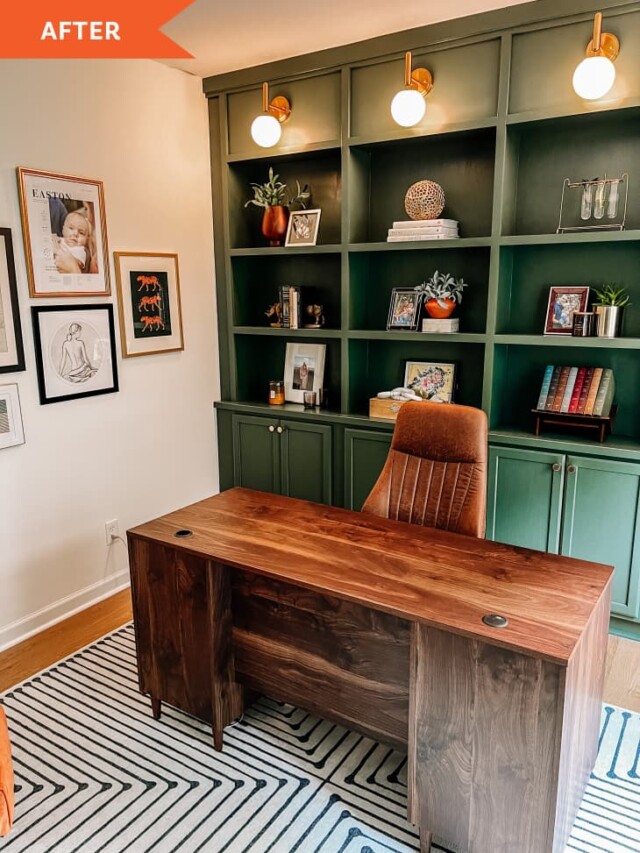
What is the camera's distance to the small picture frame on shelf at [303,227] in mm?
3525

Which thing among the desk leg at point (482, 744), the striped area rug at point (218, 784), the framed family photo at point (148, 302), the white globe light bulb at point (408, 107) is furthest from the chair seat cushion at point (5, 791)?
the white globe light bulb at point (408, 107)

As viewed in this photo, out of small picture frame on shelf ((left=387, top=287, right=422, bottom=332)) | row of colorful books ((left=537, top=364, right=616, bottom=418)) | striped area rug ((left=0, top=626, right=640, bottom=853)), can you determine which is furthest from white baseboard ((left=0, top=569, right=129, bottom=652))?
row of colorful books ((left=537, top=364, right=616, bottom=418))

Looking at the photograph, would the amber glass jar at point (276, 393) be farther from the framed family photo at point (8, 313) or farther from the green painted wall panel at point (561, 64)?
the green painted wall panel at point (561, 64)

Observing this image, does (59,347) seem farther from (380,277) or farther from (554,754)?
(554,754)

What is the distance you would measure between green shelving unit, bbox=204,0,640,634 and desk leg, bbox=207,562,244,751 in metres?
1.46

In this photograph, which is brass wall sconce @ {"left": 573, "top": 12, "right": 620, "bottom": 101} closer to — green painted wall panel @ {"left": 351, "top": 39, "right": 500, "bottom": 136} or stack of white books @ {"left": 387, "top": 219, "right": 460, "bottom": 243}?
green painted wall panel @ {"left": 351, "top": 39, "right": 500, "bottom": 136}

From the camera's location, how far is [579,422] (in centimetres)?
291

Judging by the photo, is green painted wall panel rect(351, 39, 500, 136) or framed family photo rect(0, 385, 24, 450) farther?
green painted wall panel rect(351, 39, 500, 136)

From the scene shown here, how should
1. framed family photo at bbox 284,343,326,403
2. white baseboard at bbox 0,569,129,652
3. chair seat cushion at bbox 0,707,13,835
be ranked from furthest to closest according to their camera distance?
framed family photo at bbox 284,343,326,403
white baseboard at bbox 0,569,129,652
chair seat cushion at bbox 0,707,13,835

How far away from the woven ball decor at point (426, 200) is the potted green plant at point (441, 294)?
301mm

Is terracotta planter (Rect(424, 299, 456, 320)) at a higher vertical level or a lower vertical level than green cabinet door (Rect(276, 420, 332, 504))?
higher

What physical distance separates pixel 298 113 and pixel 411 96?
79 cm

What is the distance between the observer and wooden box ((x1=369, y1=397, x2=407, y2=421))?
130 inches

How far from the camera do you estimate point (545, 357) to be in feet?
10.4
